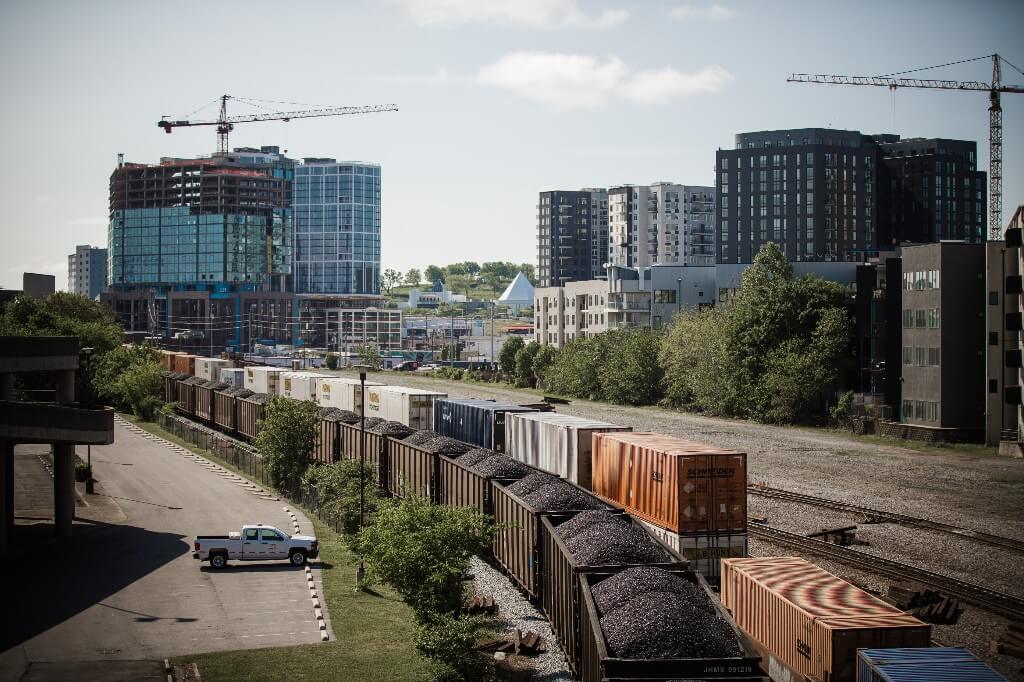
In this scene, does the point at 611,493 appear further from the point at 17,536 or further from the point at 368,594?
the point at 17,536

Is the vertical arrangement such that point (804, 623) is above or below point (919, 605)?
above

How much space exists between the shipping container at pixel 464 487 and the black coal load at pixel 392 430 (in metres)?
7.09

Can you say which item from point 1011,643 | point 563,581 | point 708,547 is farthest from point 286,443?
point 1011,643

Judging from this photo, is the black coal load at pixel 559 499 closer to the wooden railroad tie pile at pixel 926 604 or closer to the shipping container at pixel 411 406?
the wooden railroad tie pile at pixel 926 604

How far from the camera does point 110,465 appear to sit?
57.7m

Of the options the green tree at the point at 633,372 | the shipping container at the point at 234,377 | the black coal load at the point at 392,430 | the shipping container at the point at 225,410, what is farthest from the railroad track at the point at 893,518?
the shipping container at the point at 234,377

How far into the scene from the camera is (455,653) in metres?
22.5

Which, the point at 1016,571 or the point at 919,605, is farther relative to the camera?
the point at 1016,571

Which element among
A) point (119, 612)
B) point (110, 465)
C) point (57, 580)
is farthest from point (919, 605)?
point (110, 465)

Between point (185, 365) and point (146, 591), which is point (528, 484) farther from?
point (185, 365)

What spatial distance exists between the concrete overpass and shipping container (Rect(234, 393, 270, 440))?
22.7m

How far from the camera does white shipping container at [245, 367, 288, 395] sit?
256ft

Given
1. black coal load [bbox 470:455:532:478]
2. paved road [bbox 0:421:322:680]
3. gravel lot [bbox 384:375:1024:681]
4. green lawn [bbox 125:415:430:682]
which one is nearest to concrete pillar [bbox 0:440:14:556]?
paved road [bbox 0:421:322:680]

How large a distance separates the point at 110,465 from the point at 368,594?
32602 mm
